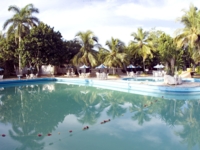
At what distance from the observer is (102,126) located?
618cm

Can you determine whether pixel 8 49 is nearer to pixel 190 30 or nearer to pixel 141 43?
pixel 141 43

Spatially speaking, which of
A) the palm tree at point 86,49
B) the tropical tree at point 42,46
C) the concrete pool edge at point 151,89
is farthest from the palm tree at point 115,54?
the concrete pool edge at point 151,89

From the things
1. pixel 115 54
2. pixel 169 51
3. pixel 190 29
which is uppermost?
pixel 190 29

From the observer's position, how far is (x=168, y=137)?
519cm

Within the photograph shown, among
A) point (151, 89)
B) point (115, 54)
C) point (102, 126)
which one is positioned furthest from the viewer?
point (115, 54)

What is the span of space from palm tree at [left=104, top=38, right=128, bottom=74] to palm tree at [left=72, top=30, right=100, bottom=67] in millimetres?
1840

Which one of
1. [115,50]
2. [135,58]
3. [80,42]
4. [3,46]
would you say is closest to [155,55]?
[135,58]

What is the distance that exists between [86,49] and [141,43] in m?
7.98

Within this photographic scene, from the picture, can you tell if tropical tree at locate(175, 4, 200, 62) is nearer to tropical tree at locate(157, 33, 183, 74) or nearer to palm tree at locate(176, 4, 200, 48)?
palm tree at locate(176, 4, 200, 48)

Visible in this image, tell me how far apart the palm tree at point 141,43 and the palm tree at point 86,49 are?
19.5 ft

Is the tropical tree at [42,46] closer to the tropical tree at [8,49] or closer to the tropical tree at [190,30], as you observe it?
the tropical tree at [8,49]

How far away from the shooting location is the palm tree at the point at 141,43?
26047mm

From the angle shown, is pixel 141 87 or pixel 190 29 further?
pixel 190 29

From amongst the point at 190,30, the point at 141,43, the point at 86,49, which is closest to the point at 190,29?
the point at 190,30
